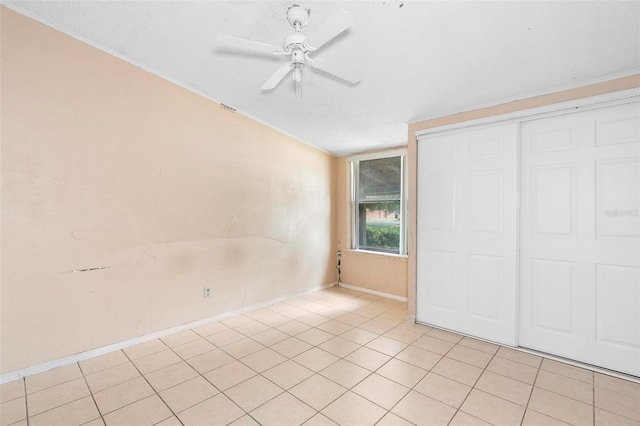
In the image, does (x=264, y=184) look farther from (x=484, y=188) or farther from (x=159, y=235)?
(x=484, y=188)

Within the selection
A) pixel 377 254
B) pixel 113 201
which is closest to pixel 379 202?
pixel 377 254

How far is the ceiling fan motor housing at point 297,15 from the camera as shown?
1.83 metres

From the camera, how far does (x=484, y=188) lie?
293 cm

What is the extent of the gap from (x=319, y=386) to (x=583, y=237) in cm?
256

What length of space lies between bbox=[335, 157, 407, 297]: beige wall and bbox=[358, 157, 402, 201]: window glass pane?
0.95 feet

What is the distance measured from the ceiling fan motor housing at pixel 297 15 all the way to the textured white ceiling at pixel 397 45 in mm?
93

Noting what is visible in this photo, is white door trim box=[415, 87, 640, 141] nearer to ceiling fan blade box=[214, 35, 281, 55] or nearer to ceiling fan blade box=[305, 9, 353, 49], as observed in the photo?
ceiling fan blade box=[305, 9, 353, 49]

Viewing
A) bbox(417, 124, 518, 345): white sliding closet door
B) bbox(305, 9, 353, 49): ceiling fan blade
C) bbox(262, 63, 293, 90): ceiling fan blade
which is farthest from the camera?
bbox(417, 124, 518, 345): white sliding closet door

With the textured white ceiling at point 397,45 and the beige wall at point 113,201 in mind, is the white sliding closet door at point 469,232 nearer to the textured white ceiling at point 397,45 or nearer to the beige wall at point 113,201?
the textured white ceiling at point 397,45

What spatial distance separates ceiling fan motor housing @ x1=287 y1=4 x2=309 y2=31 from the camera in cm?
183

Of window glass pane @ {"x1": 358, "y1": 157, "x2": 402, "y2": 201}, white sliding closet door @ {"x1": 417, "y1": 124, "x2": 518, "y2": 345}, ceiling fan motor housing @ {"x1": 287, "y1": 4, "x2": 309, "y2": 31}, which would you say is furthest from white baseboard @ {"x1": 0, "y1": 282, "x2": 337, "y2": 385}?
ceiling fan motor housing @ {"x1": 287, "y1": 4, "x2": 309, "y2": 31}

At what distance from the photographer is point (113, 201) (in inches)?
108

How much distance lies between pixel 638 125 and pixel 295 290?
417 centimetres

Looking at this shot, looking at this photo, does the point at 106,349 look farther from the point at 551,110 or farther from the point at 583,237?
the point at 551,110
